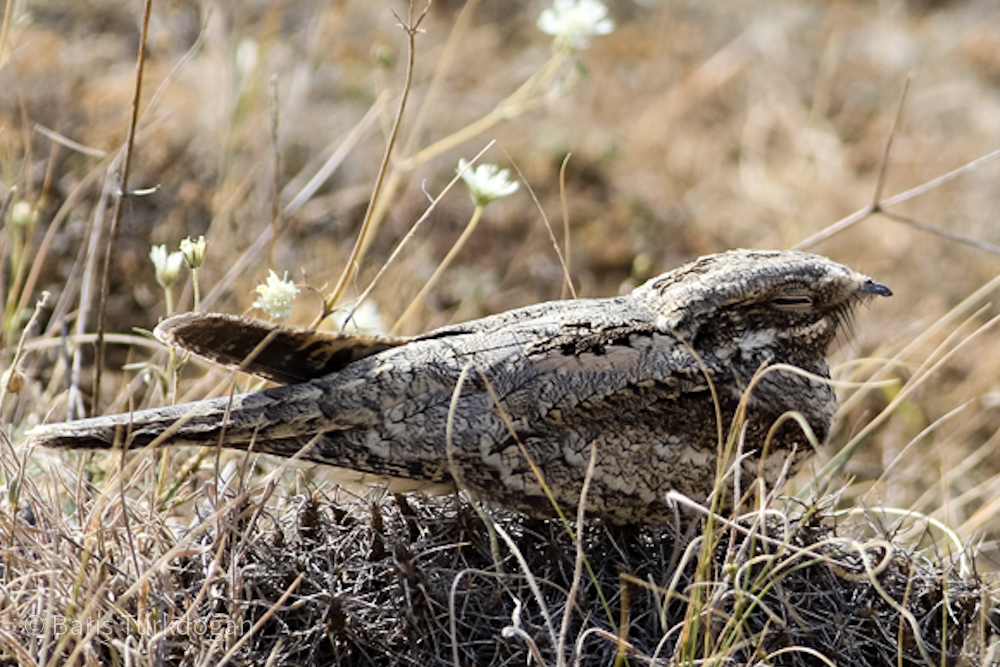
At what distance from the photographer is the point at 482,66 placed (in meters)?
6.83

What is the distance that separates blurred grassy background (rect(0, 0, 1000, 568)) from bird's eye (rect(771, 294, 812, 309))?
806mm

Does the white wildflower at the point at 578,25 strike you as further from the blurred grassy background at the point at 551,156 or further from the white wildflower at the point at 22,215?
the white wildflower at the point at 22,215

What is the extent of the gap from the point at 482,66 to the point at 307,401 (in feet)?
16.5

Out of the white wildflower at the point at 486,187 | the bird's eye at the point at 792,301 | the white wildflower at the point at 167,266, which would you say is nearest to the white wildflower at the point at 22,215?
the white wildflower at the point at 167,266

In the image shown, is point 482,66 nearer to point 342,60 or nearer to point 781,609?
point 342,60

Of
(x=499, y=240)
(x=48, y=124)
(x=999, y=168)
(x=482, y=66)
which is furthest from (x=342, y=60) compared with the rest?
(x=999, y=168)

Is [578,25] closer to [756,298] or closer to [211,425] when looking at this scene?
[756,298]

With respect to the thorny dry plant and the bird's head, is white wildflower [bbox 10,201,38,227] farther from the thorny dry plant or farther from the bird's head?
the bird's head

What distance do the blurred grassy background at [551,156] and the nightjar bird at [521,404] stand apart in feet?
2.72

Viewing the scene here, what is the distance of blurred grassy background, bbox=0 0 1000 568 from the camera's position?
4172 millimetres

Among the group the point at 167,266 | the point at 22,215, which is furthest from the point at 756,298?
the point at 22,215

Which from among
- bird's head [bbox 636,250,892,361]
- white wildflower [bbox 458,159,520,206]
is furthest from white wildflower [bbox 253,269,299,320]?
bird's head [bbox 636,250,892,361]

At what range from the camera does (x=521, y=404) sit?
89.0 inches

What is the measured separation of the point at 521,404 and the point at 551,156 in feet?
12.9
